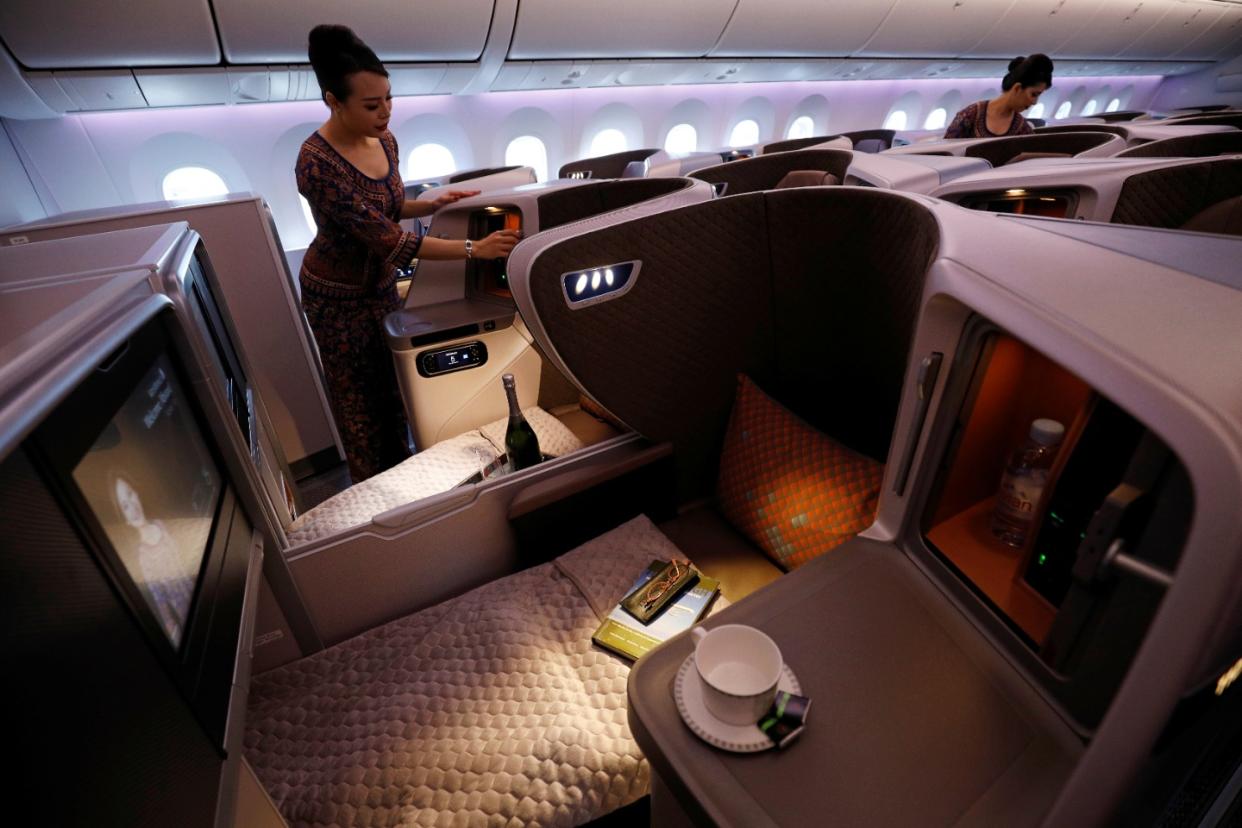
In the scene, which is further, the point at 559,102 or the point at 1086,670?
the point at 559,102

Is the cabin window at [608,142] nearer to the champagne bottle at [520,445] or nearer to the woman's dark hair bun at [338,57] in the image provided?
the woman's dark hair bun at [338,57]

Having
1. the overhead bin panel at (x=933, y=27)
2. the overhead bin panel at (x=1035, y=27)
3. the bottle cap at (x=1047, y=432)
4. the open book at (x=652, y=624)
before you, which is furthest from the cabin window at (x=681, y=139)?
the bottle cap at (x=1047, y=432)

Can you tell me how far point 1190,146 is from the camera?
2.34m

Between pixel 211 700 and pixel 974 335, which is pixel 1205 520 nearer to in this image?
pixel 974 335

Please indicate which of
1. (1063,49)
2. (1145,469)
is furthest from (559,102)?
(1063,49)

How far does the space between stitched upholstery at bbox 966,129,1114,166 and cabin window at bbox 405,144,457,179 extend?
4643 millimetres

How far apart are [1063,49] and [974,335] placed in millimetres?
10936

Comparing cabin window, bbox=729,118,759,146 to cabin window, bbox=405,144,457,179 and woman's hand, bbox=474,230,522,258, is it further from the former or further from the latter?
woman's hand, bbox=474,230,522,258

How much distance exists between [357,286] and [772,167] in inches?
76.9

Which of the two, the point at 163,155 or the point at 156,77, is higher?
the point at 156,77

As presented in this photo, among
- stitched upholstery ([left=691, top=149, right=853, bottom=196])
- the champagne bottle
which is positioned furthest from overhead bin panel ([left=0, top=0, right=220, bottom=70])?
the champagne bottle

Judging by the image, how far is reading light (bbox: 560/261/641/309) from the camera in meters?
1.17

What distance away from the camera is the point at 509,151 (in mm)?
5910

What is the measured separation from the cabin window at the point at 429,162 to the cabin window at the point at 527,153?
63 cm
